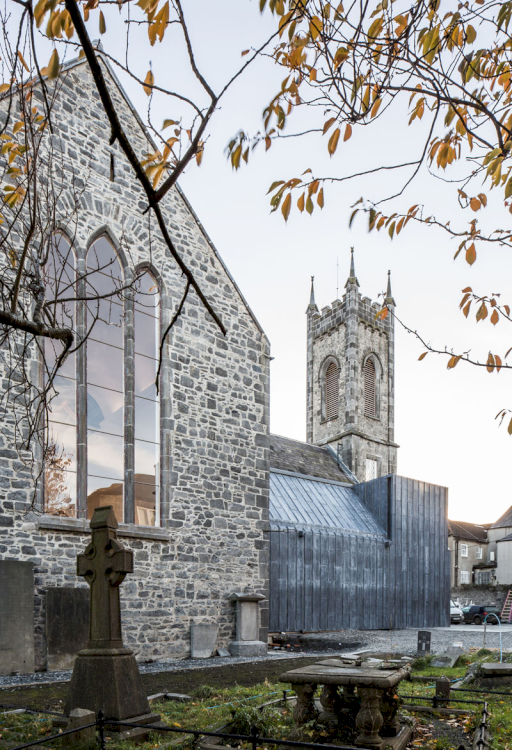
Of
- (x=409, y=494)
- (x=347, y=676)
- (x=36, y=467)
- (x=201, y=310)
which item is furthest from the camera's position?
(x=409, y=494)

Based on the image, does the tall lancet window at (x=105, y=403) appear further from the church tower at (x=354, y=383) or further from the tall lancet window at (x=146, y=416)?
the church tower at (x=354, y=383)

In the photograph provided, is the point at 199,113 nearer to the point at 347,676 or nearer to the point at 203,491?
the point at 347,676

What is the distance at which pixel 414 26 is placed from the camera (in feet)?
13.5

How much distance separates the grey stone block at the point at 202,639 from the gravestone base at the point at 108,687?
6.12 metres

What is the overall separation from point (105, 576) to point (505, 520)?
154 feet

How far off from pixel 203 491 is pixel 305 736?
7.52m

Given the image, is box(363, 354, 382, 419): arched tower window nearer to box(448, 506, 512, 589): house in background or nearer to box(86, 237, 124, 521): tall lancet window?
box(448, 506, 512, 589): house in background

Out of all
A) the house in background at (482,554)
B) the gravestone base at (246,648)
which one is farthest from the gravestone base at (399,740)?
the house in background at (482,554)

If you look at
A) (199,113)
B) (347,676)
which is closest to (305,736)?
(347,676)

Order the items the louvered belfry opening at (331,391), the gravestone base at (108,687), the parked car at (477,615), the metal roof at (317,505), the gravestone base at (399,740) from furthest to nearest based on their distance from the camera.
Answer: the louvered belfry opening at (331,391)
the parked car at (477,615)
the metal roof at (317,505)
the gravestone base at (108,687)
the gravestone base at (399,740)

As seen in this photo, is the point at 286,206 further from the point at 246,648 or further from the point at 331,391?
the point at 331,391

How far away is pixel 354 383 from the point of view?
3478 cm

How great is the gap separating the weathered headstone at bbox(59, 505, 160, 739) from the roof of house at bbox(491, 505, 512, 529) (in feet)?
151

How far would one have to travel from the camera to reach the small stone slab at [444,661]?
1052cm
